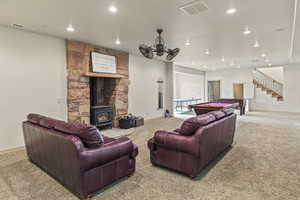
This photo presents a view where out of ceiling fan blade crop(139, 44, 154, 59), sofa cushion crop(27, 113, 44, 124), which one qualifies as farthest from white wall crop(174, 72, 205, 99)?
sofa cushion crop(27, 113, 44, 124)

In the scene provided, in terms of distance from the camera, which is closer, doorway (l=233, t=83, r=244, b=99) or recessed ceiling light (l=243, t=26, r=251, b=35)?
recessed ceiling light (l=243, t=26, r=251, b=35)

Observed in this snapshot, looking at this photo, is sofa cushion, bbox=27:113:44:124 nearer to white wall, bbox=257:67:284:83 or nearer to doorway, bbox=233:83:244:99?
doorway, bbox=233:83:244:99

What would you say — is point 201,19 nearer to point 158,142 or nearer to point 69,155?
point 158,142

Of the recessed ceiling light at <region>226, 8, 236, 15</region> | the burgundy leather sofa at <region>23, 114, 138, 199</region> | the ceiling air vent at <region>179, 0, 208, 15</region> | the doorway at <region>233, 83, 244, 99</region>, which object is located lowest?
the burgundy leather sofa at <region>23, 114, 138, 199</region>

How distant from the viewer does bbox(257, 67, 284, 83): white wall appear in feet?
37.3

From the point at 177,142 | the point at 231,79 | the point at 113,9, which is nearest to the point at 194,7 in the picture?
the point at 113,9

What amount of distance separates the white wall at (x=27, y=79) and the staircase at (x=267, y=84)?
11284 mm

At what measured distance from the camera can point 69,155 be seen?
209 cm

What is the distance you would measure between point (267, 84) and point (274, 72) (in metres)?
1.18

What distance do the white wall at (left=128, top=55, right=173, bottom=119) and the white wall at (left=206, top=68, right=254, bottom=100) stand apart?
212 inches

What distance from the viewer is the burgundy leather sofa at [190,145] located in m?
2.49

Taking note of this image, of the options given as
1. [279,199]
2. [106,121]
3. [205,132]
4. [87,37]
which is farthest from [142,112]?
[279,199]

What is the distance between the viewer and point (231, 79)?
38.8 ft

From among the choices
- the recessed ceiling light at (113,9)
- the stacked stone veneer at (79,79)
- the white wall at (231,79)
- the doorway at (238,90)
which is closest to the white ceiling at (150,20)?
the recessed ceiling light at (113,9)
